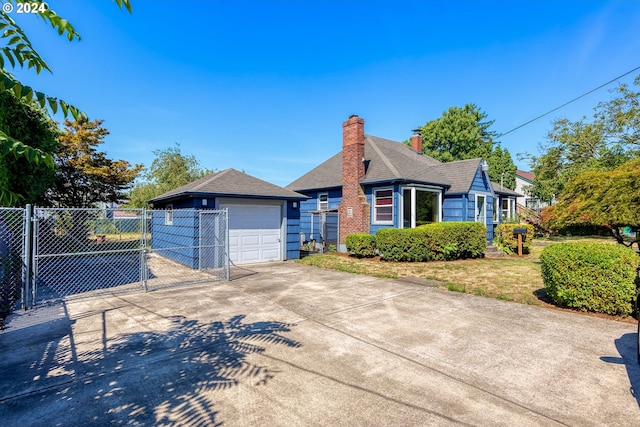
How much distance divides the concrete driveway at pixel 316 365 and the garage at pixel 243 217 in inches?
197

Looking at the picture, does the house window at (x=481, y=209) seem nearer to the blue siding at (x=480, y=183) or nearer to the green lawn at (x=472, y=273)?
the blue siding at (x=480, y=183)

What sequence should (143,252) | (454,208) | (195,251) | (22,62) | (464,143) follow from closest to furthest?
(22,62), (143,252), (195,251), (454,208), (464,143)

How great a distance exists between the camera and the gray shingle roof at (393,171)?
14.6m

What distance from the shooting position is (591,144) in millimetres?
24797

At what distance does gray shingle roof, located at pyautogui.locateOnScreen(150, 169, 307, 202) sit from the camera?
10977 millimetres

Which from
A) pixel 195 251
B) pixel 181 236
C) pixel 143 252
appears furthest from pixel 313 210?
pixel 143 252

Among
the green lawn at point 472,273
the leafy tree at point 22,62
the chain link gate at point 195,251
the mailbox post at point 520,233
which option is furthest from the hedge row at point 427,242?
the leafy tree at point 22,62

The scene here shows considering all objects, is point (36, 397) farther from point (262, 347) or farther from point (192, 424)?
point (262, 347)

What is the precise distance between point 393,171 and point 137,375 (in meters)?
12.5

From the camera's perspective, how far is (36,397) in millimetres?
3150

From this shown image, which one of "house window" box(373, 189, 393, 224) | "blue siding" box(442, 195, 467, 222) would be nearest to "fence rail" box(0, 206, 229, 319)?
"house window" box(373, 189, 393, 224)

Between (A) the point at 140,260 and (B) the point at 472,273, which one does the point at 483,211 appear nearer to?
(B) the point at 472,273

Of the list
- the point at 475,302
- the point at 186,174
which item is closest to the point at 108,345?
the point at 475,302

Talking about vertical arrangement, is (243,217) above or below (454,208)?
below
